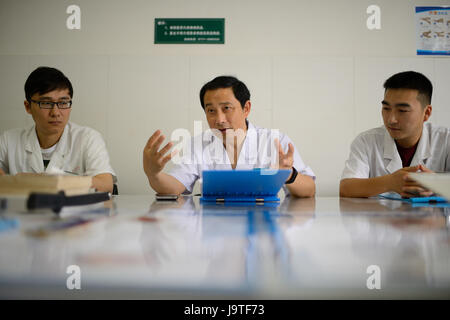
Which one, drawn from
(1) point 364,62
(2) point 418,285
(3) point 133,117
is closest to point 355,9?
(1) point 364,62

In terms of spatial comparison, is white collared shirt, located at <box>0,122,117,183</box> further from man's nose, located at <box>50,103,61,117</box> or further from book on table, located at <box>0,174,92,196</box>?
book on table, located at <box>0,174,92,196</box>

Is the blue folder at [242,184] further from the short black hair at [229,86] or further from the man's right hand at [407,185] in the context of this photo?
the short black hair at [229,86]

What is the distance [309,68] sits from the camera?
94.9 inches

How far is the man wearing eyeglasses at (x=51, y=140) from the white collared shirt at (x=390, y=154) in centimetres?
127

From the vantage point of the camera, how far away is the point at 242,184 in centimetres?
87

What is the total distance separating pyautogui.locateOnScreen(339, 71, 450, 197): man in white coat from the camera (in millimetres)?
1522

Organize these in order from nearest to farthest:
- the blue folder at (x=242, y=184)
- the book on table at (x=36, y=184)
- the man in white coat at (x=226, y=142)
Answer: the book on table at (x=36, y=184) < the blue folder at (x=242, y=184) < the man in white coat at (x=226, y=142)

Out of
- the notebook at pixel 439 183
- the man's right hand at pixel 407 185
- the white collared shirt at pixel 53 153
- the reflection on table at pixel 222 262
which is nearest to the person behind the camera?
the reflection on table at pixel 222 262

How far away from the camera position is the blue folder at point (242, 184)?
0.82 metres

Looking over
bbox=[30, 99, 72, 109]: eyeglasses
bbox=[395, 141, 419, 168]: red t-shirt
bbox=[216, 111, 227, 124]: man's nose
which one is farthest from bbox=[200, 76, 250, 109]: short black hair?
bbox=[395, 141, 419, 168]: red t-shirt

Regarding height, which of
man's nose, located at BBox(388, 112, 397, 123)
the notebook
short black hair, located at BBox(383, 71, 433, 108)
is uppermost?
short black hair, located at BBox(383, 71, 433, 108)

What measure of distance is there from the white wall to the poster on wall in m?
0.05

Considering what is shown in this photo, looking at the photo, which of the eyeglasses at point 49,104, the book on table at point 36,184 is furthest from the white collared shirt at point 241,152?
the book on table at point 36,184
